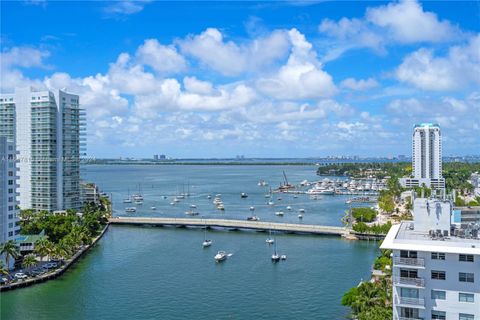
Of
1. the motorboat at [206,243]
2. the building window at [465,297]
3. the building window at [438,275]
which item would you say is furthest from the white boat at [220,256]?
the building window at [465,297]

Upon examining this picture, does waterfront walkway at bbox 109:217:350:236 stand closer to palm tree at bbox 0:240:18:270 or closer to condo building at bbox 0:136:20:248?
condo building at bbox 0:136:20:248

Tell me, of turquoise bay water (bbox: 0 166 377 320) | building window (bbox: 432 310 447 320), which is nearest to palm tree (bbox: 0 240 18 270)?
turquoise bay water (bbox: 0 166 377 320)

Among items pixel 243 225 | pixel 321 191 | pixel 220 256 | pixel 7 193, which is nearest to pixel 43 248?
pixel 7 193

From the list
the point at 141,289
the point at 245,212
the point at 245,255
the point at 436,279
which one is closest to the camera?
the point at 436,279

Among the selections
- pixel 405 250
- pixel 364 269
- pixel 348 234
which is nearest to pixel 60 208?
pixel 348 234

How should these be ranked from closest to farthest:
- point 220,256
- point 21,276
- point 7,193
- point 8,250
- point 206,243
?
point 21,276, point 8,250, point 7,193, point 220,256, point 206,243

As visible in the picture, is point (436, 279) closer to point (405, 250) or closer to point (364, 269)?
point (405, 250)

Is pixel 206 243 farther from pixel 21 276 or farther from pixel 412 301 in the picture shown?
pixel 412 301
